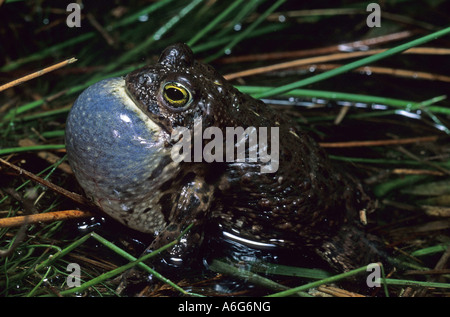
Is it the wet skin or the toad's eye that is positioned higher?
the toad's eye

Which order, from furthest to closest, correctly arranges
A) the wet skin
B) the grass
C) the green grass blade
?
1. the green grass blade
2. the grass
3. the wet skin

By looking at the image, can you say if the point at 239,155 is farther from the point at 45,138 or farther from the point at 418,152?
the point at 418,152

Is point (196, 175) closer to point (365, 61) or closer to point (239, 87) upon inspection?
point (239, 87)

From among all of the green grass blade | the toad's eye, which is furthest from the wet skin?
the green grass blade

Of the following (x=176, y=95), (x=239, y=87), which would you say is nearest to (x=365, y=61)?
(x=239, y=87)

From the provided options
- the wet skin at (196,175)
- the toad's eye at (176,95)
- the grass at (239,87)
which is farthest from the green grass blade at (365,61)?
the toad's eye at (176,95)

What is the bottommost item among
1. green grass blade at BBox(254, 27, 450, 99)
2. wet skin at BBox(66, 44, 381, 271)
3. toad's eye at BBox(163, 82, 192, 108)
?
wet skin at BBox(66, 44, 381, 271)

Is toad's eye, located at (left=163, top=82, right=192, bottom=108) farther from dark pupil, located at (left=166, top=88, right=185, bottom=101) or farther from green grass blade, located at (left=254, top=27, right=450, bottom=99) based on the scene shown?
green grass blade, located at (left=254, top=27, right=450, bottom=99)

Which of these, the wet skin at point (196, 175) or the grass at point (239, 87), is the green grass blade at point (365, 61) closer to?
the grass at point (239, 87)
